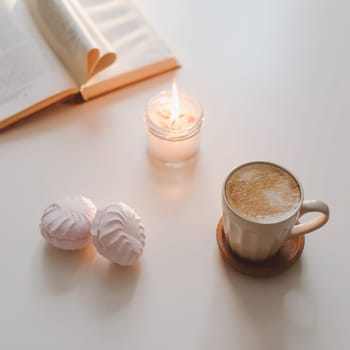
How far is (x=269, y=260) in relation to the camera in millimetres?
694

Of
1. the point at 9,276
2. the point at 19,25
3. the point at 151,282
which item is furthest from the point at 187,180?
the point at 19,25

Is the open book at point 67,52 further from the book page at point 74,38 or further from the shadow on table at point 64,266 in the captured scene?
the shadow on table at point 64,266

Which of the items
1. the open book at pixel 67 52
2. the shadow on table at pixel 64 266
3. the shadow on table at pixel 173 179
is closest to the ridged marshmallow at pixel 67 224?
the shadow on table at pixel 64 266

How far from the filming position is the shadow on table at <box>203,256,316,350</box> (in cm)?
64

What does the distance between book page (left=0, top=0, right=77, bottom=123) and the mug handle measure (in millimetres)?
429

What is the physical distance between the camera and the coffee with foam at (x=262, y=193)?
63 cm

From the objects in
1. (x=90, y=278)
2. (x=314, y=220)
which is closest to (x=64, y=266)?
(x=90, y=278)

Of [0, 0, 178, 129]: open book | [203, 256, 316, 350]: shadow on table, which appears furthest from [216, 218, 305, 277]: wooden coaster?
[0, 0, 178, 129]: open book

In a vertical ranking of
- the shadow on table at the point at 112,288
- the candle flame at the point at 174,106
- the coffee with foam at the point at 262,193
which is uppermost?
the candle flame at the point at 174,106

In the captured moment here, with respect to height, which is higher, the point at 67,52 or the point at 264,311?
the point at 67,52

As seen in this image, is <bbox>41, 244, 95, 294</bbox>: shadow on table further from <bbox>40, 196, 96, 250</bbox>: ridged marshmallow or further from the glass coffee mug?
the glass coffee mug

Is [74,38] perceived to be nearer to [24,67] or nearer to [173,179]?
[24,67]

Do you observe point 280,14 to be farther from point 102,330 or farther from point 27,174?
point 102,330

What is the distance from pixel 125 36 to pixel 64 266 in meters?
0.45
